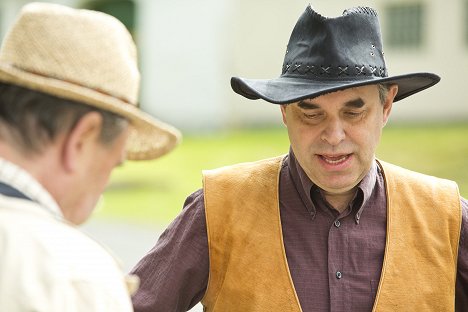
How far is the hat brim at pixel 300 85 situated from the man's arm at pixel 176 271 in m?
0.48

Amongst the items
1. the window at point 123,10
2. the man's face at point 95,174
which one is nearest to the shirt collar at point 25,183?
the man's face at point 95,174

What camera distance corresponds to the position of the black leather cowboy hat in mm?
2840

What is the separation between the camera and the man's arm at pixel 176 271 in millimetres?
2934

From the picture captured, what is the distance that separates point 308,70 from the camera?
114 inches

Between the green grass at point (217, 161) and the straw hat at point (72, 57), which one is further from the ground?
the straw hat at point (72, 57)

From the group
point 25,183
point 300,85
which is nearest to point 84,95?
point 25,183

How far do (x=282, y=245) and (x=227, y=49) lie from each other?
17591mm

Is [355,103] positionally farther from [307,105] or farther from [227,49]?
[227,49]

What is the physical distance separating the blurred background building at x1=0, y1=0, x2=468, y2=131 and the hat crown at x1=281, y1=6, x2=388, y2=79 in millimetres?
16710

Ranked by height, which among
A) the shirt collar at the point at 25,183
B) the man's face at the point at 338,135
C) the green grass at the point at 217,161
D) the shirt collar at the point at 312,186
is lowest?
the green grass at the point at 217,161

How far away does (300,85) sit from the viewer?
2.87 meters

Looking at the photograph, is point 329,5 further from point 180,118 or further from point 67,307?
point 67,307

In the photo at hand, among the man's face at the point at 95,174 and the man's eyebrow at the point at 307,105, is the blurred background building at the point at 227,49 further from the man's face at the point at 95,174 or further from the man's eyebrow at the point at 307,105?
the man's face at the point at 95,174

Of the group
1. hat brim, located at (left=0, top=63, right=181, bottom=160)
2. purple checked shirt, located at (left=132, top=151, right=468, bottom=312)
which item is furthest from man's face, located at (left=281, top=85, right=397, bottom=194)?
hat brim, located at (left=0, top=63, right=181, bottom=160)
